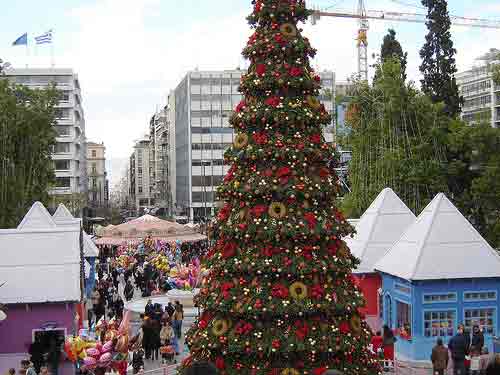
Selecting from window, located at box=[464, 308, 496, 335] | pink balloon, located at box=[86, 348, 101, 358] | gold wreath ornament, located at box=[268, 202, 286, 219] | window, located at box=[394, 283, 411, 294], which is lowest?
window, located at box=[464, 308, 496, 335]

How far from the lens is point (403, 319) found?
2166 centimetres

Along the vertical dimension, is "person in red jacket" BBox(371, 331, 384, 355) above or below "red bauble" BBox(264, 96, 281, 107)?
below

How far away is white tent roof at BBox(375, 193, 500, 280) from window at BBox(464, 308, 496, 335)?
3.19ft

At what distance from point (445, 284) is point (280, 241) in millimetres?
8602

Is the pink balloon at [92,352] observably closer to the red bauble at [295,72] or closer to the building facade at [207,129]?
the red bauble at [295,72]

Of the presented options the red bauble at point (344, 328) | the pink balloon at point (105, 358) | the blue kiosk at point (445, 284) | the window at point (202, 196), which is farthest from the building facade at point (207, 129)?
the red bauble at point (344, 328)

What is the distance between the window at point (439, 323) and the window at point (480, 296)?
1.77 ft

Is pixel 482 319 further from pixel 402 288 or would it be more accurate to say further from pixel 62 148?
pixel 62 148

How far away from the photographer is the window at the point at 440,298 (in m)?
20.2

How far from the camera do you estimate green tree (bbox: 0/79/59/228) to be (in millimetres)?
40875

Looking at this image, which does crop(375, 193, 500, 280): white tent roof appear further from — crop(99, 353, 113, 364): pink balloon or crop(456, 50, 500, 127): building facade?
crop(456, 50, 500, 127): building facade

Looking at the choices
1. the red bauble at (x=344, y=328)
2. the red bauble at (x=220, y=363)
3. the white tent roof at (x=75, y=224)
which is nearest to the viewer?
the red bauble at (x=344, y=328)

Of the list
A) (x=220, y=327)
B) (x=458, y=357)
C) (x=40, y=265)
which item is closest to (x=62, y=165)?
(x=40, y=265)

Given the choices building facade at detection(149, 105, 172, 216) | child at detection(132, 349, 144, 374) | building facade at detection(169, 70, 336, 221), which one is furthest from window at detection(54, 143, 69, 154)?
child at detection(132, 349, 144, 374)
